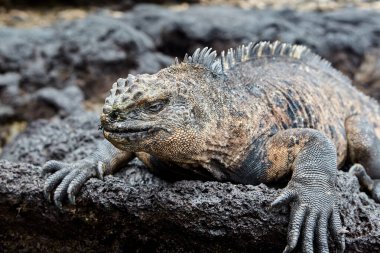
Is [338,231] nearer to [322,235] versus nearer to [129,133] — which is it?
[322,235]

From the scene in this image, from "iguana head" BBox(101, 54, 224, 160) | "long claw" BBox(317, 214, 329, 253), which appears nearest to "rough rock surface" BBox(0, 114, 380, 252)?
"long claw" BBox(317, 214, 329, 253)

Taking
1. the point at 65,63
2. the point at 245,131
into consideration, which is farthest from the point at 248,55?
the point at 65,63

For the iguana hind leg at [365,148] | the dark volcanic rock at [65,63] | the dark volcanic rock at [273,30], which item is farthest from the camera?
the dark volcanic rock at [273,30]

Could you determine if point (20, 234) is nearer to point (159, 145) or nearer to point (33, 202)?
point (33, 202)

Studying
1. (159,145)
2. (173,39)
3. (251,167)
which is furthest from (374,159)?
(173,39)

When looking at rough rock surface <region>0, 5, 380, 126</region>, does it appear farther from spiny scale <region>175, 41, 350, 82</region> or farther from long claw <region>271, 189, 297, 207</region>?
long claw <region>271, 189, 297, 207</region>

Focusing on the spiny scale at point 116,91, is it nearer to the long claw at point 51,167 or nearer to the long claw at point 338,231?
Answer: the long claw at point 51,167

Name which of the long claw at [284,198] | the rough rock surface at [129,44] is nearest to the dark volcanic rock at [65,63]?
the rough rock surface at [129,44]
